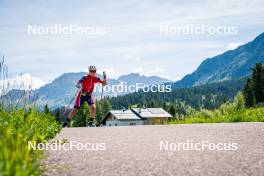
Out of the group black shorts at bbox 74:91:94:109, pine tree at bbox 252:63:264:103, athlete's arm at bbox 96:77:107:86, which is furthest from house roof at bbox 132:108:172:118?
black shorts at bbox 74:91:94:109

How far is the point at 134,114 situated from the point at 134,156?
11256cm

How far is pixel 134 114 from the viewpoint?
119 m

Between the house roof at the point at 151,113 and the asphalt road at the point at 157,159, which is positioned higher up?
the house roof at the point at 151,113

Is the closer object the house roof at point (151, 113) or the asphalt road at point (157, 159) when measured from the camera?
the asphalt road at point (157, 159)

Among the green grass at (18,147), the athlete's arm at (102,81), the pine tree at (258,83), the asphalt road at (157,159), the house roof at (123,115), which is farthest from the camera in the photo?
the house roof at (123,115)

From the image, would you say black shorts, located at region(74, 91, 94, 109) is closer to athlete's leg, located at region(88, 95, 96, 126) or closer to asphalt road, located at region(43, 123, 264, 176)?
athlete's leg, located at region(88, 95, 96, 126)

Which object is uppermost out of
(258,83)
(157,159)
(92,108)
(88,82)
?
(258,83)

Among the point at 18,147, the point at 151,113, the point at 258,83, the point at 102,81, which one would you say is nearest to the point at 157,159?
the point at 18,147

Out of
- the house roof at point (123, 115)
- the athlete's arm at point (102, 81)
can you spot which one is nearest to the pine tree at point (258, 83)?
the house roof at point (123, 115)

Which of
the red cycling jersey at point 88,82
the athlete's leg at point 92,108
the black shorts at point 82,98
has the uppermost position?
the red cycling jersey at point 88,82

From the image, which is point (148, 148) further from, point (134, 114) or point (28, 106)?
point (134, 114)

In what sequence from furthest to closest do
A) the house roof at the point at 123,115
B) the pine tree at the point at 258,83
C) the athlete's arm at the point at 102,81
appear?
1. the house roof at the point at 123,115
2. the pine tree at the point at 258,83
3. the athlete's arm at the point at 102,81

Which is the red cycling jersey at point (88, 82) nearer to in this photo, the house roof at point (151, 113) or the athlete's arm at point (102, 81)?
the athlete's arm at point (102, 81)

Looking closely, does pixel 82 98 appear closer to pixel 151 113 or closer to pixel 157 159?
pixel 157 159
